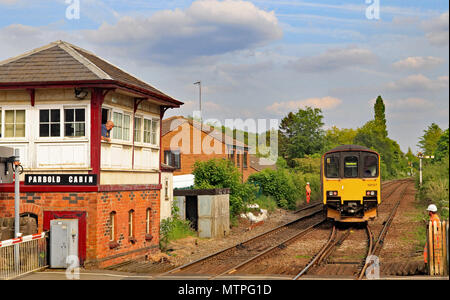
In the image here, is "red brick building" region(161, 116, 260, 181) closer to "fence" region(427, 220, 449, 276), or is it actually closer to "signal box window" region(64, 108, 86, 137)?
"signal box window" region(64, 108, 86, 137)

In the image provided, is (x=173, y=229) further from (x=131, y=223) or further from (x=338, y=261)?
(x=338, y=261)

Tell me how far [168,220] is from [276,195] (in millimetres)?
15559

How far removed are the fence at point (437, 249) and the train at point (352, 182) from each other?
10468mm

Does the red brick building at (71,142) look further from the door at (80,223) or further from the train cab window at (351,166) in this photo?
the train cab window at (351,166)

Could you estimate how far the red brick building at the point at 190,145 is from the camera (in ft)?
124

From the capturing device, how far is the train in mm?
21797

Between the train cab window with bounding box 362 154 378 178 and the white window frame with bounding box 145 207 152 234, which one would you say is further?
the train cab window with bounding box 362 154 378 178

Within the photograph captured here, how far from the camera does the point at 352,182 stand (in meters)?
21.9

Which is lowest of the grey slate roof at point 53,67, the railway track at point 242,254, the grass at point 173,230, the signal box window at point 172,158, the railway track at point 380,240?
the railway track at point 242,254

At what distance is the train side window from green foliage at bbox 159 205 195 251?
6267mm

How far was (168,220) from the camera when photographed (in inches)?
719

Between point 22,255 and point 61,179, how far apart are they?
88.7 inches

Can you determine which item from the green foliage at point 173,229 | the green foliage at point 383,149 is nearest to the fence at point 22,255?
the green foliage at point 173,229

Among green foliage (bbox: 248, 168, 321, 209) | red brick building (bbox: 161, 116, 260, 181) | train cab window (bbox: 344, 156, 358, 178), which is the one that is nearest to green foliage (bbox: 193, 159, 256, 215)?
train cab window (bbox: 344, 156, 358, 178)
